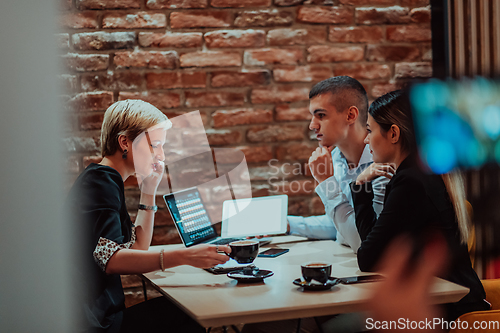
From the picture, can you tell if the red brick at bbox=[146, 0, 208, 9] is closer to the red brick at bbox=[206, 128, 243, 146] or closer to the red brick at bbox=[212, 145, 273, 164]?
the red brick at bbox=[206, 128, 243, 146]

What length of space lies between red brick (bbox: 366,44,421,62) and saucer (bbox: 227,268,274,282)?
1.47 metres

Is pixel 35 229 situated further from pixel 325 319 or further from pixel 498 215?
pixel 498 215

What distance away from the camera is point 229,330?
2.14m

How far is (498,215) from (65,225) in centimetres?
170

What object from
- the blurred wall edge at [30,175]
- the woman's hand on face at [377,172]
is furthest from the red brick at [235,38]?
the blurred wall edge at [30,175]

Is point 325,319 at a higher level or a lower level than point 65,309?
lower

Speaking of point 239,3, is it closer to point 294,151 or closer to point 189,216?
point 294,151

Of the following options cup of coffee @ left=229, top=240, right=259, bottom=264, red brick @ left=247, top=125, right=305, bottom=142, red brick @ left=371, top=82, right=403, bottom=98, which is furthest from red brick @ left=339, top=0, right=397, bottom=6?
cup of coffee @ left=229, top=240, right=259, bottom=264

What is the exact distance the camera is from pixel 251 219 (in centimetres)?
173

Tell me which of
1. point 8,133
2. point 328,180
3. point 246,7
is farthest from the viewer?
point 246,7

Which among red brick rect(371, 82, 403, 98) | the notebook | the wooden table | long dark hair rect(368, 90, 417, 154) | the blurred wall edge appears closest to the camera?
the blurred wall edge

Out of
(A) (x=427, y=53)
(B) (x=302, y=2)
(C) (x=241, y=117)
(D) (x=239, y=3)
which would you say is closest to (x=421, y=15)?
(A) (x=427, y=53)

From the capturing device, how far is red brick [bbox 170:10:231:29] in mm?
2018

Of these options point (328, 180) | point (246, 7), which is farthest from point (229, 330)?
point (246, 7)
